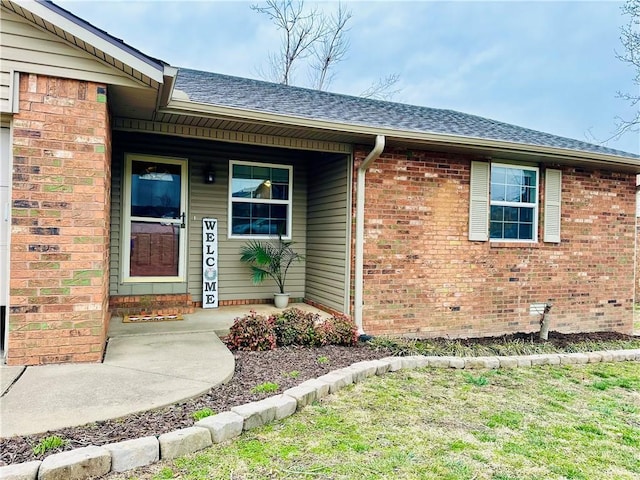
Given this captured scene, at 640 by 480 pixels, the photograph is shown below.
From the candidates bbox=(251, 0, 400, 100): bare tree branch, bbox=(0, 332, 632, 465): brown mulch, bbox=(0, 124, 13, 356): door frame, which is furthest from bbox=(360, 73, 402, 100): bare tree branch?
bbox=(0, 124, 13, 356): door frame

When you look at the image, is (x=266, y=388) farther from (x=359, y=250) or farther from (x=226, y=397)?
(x=359, y=250)

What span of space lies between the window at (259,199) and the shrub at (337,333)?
8.39ft

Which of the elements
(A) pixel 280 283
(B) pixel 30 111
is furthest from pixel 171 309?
(B) pixel 30 111

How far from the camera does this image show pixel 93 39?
3871 mm

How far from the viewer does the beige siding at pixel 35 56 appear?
381cm

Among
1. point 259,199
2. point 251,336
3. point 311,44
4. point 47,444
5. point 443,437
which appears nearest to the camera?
point 47,444

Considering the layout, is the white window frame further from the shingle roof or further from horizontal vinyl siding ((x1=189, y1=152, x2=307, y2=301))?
horizontal vinyl siding ((x1=189, y1=152, x2=307, y2=301))

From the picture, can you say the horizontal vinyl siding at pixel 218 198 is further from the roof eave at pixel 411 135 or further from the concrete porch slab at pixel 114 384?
the concrete porch slab at pixel 114 384

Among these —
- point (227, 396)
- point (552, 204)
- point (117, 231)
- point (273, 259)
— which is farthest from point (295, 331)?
point (552, 204)

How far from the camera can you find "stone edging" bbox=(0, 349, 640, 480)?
2.27 m

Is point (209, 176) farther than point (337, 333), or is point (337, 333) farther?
point (209, 176)

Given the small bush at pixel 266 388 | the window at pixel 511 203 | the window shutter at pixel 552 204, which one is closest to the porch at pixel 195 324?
the small bush at pixel 266 388

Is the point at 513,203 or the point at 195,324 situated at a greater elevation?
the point at 513,203

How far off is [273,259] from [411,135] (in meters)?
2.89
